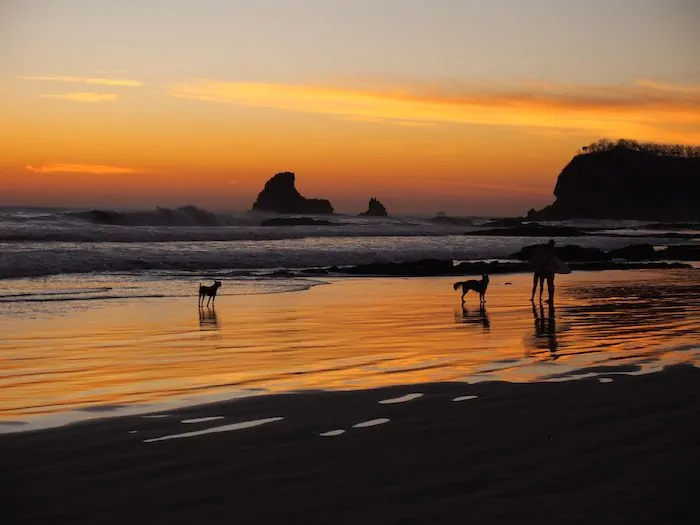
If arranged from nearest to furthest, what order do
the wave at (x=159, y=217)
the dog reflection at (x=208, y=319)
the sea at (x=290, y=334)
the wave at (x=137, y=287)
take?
the sea at (x=290, y=334) → the dog reflection at (x=208, y=319) → the wave at (x=137, y=287) → the wave at (x=159, y=217)

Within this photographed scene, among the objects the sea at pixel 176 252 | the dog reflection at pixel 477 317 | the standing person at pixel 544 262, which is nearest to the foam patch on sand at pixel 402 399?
the dog reflection at pixel 477 317

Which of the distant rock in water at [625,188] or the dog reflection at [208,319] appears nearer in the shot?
the dog reflection at [208,319]

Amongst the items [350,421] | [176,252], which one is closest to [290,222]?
[176,252]

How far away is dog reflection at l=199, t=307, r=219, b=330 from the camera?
14414mm

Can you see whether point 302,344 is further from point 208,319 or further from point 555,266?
point 555,266

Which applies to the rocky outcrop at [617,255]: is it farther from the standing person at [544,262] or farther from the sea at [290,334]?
the standing person at [544,262]

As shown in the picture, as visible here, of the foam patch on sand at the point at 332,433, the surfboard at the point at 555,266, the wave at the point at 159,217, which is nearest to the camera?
the foam patch on sand at the point at 332,433

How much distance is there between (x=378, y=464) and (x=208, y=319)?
10368 millimetres

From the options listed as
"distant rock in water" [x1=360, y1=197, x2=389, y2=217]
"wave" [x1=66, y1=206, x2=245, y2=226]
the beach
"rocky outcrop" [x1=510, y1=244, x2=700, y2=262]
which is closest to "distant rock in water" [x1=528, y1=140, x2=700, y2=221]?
"distant rock in water" [x1=360, y1=197, x2=389, y2=217]

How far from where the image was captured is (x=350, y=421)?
7023 mm

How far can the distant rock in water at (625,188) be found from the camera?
17625 cm

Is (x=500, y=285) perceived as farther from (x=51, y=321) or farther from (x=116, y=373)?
(x=116, y=373)

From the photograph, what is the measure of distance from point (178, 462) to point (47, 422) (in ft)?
5.87

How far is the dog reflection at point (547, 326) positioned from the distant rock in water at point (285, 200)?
12962 centimetres
